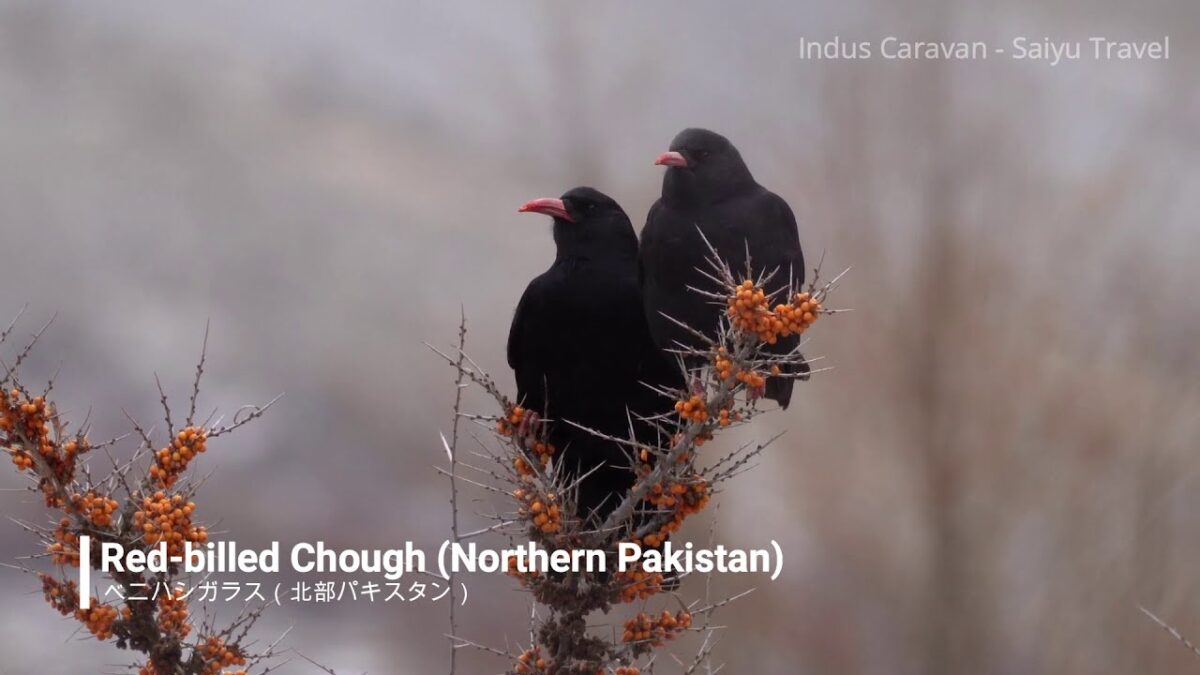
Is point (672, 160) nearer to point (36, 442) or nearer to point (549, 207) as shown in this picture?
point (549, 207)

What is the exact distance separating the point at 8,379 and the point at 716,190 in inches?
78.8

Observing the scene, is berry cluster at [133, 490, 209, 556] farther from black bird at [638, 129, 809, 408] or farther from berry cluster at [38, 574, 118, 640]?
black bird at [638, 129, 809, 408]

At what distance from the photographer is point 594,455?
3.86 m

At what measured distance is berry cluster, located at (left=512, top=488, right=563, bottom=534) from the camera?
297cm

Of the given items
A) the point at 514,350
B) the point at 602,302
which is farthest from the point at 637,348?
the point at 514,350

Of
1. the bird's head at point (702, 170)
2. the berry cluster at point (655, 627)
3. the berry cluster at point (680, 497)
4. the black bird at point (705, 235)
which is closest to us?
the berry cluster at point (680, 497)

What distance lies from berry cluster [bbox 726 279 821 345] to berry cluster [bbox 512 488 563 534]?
75 cm

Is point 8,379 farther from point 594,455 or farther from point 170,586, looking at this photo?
point 594,455

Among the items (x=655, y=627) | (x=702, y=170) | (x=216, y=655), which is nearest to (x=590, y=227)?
(x=702, y=170)

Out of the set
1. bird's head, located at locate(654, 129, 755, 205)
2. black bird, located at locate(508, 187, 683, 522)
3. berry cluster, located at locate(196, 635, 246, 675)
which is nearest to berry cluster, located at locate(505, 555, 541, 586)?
black bird, located at locate(508, 187, 683, 522)

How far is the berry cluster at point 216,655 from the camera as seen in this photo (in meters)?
2.69

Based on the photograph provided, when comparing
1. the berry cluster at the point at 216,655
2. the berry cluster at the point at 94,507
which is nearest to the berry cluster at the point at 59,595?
the berry cluster at the point at 94,507

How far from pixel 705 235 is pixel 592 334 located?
0.57 metres

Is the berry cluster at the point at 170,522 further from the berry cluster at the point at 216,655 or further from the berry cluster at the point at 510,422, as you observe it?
the berry cluster at the point at 510,422
